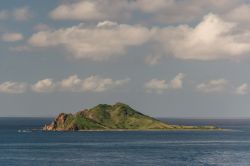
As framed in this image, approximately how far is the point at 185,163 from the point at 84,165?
38.4 meters

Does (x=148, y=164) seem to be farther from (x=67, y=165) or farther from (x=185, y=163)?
(x=67, y=165)

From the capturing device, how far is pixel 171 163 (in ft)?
650

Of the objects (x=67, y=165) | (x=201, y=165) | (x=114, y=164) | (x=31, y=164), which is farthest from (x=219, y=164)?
(x=31, y=164)

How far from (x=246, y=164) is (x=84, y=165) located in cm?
6085

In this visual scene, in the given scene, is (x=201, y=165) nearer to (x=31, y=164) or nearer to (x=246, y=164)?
(x=246, y=164)

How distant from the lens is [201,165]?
620 ft

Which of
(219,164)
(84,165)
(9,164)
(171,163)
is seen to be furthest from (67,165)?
(219,164)

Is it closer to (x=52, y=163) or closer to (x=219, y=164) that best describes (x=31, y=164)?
(x=52, y=163)

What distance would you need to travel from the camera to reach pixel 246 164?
196m

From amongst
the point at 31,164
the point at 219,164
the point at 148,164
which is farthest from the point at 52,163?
the point at 219,164

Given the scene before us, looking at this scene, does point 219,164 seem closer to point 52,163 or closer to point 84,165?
point 84,165

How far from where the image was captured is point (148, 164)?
193 meters

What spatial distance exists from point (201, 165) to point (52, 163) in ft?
183

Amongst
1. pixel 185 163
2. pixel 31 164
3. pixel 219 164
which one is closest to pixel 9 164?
pixel 31 164
